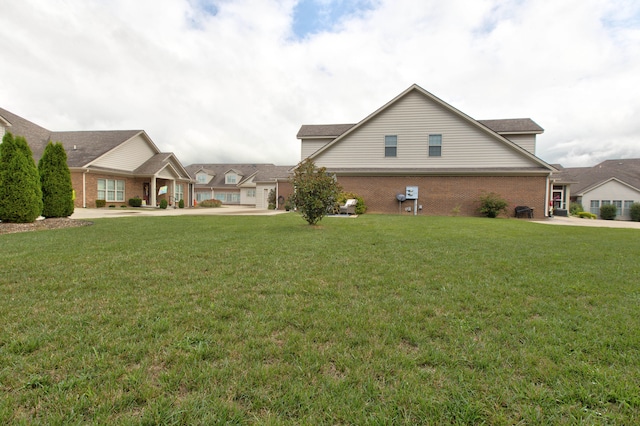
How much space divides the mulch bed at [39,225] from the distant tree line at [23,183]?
0.33 meters

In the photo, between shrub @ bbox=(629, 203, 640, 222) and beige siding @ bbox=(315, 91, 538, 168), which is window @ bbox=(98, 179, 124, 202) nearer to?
beige siding @ bbox=(315, 91, 538, 168)

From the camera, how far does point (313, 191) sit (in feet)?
31.6

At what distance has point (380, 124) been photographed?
18.9m

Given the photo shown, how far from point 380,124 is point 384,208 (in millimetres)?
5448

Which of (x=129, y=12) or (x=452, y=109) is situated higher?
(x=129, y=12)

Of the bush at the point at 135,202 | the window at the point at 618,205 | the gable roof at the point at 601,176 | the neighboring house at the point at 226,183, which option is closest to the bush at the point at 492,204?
the gable roof at the point at 601,176

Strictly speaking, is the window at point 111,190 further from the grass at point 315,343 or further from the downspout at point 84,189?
the grass at point 315,343

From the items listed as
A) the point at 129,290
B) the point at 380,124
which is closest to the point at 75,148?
the point at 380,124

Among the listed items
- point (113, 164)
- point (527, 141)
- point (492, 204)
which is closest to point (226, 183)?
point (113, 164)

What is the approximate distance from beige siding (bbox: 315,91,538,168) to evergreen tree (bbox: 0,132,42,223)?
45.8ft

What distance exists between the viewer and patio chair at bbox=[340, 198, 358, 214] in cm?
1714

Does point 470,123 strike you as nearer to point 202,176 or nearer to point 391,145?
point 391,145

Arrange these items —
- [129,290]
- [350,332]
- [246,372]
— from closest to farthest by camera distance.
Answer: [246,372] → [350,332] → [129,290]

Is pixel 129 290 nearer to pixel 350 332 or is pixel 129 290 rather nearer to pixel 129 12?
pixel 350 332
